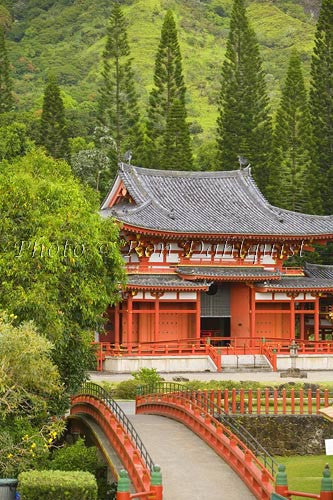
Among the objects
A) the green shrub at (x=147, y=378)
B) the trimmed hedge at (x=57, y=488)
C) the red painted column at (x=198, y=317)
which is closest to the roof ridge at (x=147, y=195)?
the red painted column at (x=198, y=317)

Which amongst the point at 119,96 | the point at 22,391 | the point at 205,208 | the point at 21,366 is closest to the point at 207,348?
the point at 205,208

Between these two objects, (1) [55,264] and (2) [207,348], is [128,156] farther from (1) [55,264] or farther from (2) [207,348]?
(1) [55,264]

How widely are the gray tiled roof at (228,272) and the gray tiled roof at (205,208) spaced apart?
1640mm

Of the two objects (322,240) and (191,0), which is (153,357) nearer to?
(322,240)

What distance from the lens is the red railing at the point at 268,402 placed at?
32.7 metres

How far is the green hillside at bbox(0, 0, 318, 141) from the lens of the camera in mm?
129375

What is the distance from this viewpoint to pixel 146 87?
124 m

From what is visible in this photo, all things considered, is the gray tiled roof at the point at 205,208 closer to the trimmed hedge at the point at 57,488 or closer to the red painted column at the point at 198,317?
the red painted column at the point at 198,317

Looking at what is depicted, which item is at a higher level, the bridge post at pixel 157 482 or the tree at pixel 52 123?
the tree at pixel 52 123

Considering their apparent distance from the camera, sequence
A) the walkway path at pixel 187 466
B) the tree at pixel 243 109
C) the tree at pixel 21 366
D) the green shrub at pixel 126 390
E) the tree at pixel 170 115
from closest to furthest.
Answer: the walkway path at pixel 187 466 < the tree at pixel 21 366 < the green shrub at pixel 126 390 < the tree at pixel 170 115 < the tree at pixel 243 109

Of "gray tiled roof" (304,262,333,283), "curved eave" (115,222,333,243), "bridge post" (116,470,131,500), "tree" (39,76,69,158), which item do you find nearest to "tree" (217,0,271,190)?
"tree" (39,76,69,158)

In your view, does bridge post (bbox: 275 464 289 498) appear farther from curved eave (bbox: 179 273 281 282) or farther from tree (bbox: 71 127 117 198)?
tree (bbox: 71 127 117 198)

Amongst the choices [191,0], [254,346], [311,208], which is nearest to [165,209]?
[254,346]

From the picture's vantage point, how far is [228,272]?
47938 mm
